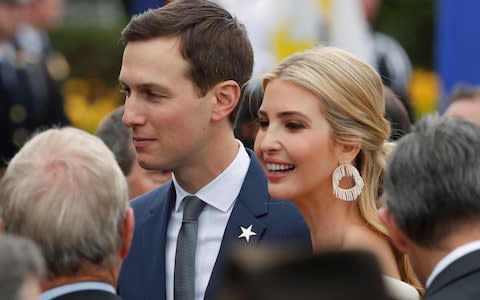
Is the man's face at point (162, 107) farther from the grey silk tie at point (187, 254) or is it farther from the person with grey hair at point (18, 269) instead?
the person with grey hair at point (18, 269)

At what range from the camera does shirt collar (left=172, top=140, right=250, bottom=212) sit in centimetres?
480

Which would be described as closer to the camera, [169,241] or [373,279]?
[373,279]

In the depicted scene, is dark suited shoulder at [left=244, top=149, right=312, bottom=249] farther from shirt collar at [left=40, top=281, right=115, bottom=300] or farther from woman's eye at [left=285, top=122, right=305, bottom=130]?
shirt collar at [left=40, top=281, right=115, bottom=300]

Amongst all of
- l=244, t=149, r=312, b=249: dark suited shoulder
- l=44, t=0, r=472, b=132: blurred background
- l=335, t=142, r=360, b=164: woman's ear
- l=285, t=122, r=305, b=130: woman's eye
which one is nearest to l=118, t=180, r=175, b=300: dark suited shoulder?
l=244, t=149, r=312, b=249: dark suited shoulder

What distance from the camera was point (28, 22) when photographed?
11.2 metres

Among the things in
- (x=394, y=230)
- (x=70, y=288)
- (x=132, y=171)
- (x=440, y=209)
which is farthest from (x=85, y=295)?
(x=132, y=171)

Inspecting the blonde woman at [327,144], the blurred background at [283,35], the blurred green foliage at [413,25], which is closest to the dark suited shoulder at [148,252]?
the blonde woman at [327,144]

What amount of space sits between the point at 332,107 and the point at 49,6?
7257 mm

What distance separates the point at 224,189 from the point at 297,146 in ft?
1.25

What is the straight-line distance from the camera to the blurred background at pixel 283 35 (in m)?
9.77

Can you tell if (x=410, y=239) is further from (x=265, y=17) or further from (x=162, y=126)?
(x=265, y=17)

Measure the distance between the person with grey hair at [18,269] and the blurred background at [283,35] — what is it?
660cm

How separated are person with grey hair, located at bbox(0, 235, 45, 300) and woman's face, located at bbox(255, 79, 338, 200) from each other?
5.75 ft

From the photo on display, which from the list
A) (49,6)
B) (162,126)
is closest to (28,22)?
(49,6)
